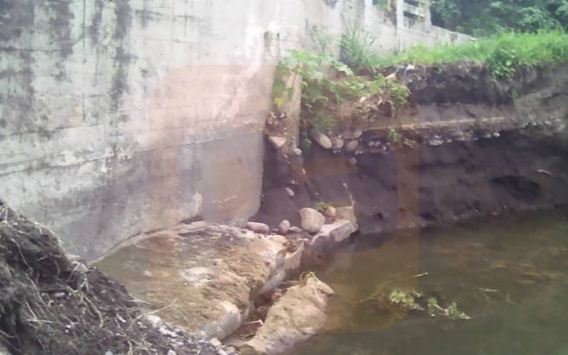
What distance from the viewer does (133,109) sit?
216 inches

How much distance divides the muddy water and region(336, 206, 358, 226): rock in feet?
0.90

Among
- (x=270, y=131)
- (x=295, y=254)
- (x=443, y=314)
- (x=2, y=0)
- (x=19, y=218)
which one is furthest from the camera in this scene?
(x=270, y=131)

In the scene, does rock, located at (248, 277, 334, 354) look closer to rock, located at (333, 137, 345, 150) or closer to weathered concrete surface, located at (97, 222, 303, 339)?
weathered concrete surface, located at (97, 222, 303, 339)

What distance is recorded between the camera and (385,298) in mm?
6008

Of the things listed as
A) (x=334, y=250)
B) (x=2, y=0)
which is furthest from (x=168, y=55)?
(x=334, y=250)

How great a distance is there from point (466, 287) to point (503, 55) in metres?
3.92

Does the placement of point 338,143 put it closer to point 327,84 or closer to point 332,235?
point 327,84

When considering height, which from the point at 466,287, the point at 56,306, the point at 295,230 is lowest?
the point at 466,287

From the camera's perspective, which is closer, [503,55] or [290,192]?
[290,192]

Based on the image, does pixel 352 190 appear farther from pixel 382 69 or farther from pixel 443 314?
pixel 443 314

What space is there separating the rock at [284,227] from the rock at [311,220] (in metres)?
0.21

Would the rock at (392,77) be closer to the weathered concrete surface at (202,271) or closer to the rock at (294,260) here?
the rock at (294,260)

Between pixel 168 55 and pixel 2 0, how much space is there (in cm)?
165

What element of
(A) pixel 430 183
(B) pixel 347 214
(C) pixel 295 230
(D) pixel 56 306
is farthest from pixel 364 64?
(D) pixel 56 306
